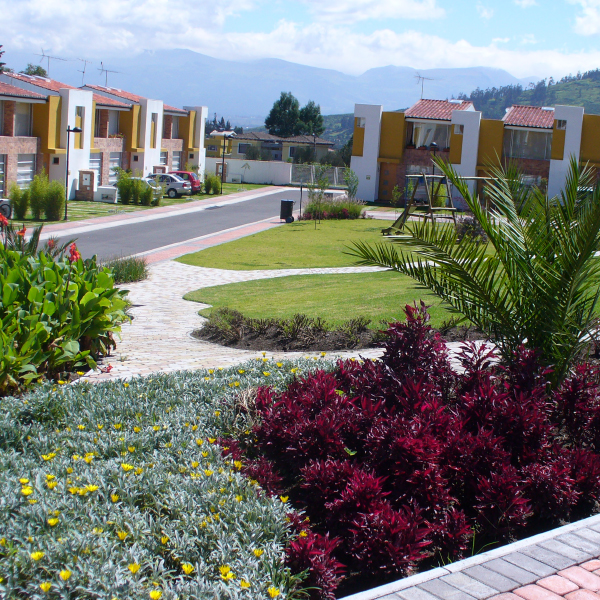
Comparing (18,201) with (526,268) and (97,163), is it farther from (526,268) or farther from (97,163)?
(526,268)

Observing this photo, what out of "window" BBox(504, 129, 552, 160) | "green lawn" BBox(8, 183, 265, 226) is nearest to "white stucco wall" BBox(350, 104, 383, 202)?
"window" BBox(504, 129, 552, 160)

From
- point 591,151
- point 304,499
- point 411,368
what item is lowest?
point 304,499

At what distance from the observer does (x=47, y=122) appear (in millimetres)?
36375

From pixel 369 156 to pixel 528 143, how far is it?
432 inches

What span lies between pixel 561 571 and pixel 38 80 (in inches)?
1671

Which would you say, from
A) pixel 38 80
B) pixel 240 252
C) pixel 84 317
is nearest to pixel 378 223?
pixel 240 252

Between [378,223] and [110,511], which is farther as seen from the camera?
[378,223]

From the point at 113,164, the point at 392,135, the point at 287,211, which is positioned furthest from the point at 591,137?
the point at 113,164

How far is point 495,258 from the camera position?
18.9ft

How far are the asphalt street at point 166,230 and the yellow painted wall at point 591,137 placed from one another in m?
19.5

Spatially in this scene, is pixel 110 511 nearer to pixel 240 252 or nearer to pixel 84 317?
pixel 84 317

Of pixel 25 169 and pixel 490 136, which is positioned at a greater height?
pixel 490 136

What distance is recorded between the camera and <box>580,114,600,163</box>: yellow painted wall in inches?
1704

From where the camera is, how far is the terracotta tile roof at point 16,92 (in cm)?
3297
